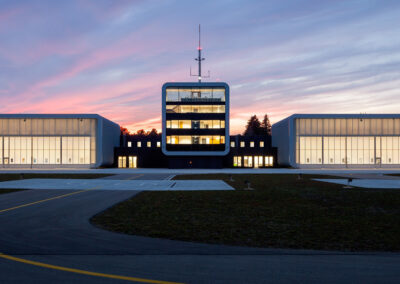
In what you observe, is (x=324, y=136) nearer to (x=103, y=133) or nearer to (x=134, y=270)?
(x=103, y=133)

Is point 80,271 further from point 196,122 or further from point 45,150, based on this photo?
point 45,150

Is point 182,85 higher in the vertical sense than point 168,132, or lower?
higher

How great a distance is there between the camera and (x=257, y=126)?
493 ft

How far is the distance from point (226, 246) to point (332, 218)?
21.7 feet

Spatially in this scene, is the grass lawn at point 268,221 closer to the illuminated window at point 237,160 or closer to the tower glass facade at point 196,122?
the tower glass facade at point 196,122

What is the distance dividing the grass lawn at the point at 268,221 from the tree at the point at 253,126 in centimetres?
13229

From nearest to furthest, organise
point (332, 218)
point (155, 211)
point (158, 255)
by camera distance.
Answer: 1. point (158, 255)
2. point (332, 218)
3. point (155, 211)

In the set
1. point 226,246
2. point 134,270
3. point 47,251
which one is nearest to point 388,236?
point 226,246

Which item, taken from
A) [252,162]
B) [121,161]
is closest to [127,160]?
[121,161]

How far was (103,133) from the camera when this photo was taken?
65.8m

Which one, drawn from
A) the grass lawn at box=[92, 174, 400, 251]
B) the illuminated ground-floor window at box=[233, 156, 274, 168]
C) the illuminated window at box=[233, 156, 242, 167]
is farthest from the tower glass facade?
the grass lawn at box=[92, 174, 400, 251]

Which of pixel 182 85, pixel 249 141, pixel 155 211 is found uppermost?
pixel 182 85

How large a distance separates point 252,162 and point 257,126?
267 ft

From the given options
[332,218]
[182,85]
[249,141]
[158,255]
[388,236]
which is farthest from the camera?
[249,141]
